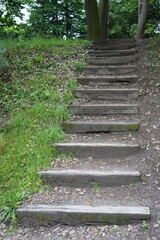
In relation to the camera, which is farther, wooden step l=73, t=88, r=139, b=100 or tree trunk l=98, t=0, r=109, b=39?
tree trunk l=98, t=0, r=109, b=39

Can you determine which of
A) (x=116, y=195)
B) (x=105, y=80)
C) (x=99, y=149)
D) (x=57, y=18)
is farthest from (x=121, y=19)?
(x=116, y=195)

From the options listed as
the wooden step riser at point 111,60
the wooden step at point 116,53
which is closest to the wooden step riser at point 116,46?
the wooden step at point 116,53

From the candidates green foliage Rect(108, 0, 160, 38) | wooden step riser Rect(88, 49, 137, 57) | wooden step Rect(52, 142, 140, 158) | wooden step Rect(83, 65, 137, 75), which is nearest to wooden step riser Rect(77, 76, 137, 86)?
wooden step Rect(83, 65, 137, 75)

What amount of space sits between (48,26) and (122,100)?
7846 millimetres

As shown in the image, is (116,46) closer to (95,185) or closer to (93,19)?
(93,19)

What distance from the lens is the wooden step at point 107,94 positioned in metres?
4.34

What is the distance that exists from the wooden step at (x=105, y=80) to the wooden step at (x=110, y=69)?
42cm

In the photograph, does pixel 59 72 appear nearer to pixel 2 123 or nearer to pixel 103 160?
pixel 2 123

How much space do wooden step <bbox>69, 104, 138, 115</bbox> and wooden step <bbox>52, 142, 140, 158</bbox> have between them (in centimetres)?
93

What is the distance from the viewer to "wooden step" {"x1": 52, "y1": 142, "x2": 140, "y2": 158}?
3.10 m

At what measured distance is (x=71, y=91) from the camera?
4.44m

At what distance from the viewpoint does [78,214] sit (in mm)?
2324

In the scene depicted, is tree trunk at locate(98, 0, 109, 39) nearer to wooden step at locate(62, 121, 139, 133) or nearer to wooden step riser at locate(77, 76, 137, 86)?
wooden step riser at locate(77, 76, 137, 86)

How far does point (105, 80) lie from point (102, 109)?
117cm
